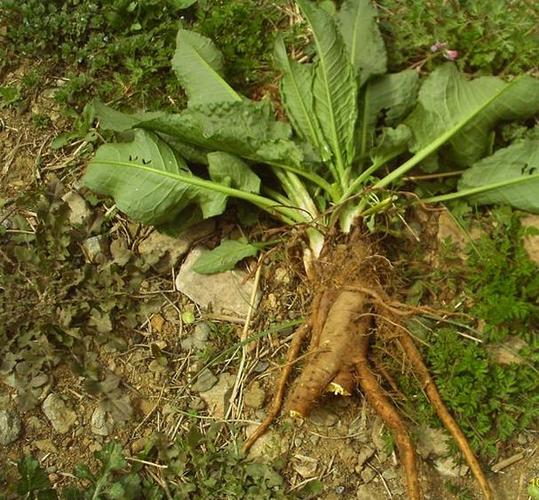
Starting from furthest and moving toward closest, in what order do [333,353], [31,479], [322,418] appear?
1. [322,418]
2. [333,353]
3. [31,479]

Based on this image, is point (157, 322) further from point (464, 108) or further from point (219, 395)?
point (464, 108)

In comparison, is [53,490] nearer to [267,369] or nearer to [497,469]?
[267,369]

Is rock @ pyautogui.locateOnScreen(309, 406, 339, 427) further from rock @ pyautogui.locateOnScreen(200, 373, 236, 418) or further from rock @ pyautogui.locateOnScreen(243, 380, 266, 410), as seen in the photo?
rock @ pyautogui.locateOnScreen(200, 373, 236, 418)

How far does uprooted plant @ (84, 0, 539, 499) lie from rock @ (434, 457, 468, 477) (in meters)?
0.26

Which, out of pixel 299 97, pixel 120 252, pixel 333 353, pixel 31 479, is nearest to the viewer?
pixel 31 479

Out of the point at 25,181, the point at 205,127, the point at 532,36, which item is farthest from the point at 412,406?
the point at 25,181

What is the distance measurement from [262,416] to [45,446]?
0.81m

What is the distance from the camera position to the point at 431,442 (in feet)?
9.20

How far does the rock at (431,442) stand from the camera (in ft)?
9.16

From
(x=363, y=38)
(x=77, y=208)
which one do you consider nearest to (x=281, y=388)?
(x=77, y=208)

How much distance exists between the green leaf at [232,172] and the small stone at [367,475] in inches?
43.3

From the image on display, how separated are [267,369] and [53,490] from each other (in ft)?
2.87

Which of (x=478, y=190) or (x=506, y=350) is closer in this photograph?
Result: (x=506, y=350)

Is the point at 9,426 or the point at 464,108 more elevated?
the point at 464,108
